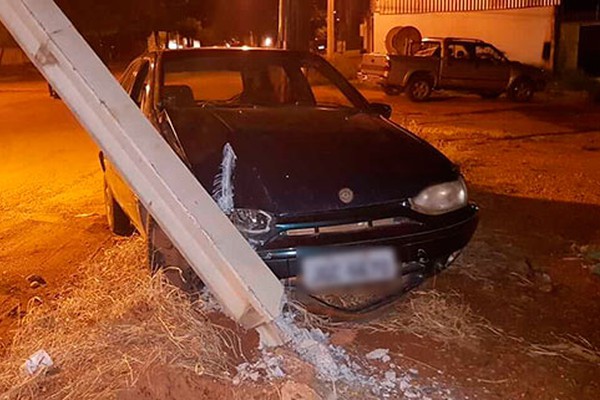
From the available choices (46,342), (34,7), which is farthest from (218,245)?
(34,7)

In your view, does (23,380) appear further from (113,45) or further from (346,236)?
(113,45)

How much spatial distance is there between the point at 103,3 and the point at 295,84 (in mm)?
36326

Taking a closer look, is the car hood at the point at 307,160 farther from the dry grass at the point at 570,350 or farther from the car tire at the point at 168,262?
the dry grass at the point at 570,350

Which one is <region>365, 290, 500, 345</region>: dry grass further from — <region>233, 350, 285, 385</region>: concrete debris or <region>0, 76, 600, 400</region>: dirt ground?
<region>233, 350, 285, 385</region>: concrete debris

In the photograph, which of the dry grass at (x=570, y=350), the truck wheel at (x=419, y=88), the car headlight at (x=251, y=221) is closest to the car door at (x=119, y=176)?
the car headlight at (x=251, y=221)

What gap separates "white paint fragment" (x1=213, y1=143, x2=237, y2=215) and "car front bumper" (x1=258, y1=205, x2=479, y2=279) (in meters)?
0.31

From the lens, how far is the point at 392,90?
18.5 metres

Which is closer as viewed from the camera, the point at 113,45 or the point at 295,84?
the point at 295,84

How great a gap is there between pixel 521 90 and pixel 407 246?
15.6 m

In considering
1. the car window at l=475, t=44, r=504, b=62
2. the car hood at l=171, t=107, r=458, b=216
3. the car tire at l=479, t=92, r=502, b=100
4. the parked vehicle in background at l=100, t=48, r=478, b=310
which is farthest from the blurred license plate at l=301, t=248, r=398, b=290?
the car tire at l=479, t=92, r=502, b=100

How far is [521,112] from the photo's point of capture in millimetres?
15664

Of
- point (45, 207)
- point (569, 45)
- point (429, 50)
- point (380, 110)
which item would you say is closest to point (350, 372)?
point (380, 110)

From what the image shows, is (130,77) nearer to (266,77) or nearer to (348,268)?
(266,77)

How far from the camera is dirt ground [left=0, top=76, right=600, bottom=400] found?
11.8ft
